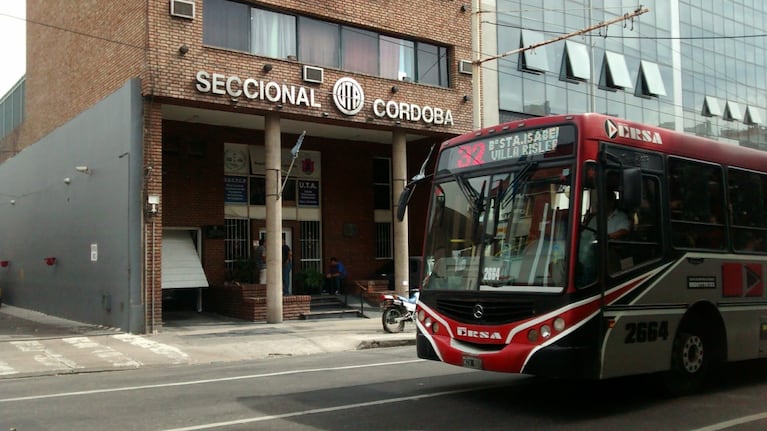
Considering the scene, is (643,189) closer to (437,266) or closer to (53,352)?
(437,266)

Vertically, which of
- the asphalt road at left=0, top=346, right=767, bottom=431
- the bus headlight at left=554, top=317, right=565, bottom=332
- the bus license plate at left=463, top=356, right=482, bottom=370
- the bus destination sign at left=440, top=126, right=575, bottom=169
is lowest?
the asphalt road at left=0, top=346, right=767, bottom=431

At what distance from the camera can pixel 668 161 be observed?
319 inches

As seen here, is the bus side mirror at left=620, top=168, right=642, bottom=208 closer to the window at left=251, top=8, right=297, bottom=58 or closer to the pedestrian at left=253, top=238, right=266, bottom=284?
the window at left=251, top=8, right=297, bottom=58

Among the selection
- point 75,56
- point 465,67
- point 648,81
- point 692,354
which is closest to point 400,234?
point 465,67

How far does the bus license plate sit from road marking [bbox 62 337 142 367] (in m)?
7.37

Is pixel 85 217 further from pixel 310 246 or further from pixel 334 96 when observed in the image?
pixel 334 96

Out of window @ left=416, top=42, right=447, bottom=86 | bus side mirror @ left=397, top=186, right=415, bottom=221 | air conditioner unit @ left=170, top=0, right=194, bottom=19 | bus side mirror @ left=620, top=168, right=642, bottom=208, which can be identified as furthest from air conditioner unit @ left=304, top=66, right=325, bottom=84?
bus side mirror @ left=620, top=168, right=642, bottom=208

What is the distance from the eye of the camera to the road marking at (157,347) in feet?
43.7

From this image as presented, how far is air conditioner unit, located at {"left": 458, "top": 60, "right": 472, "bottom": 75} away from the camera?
21.9 metres

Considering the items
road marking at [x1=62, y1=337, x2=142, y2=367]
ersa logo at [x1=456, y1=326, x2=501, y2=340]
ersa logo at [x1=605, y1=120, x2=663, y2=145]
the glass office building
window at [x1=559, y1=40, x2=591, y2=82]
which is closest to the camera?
ersa logo at [x1=456, y1=326, x2=501, y2=340]

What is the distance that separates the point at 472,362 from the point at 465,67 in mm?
15978

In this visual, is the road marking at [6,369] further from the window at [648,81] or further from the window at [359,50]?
the window at [648,81]

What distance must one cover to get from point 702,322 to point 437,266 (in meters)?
3.25

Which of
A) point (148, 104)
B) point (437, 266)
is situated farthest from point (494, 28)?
point (437, 266)
